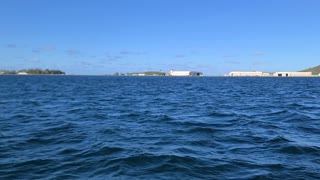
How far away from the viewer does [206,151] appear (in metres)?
13.4

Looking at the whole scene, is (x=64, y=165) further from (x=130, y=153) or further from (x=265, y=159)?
(x=265, y=159)

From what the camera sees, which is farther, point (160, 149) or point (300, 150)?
point (160, 149)

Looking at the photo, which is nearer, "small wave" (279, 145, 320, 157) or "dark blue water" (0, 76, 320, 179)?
"dark blue water" (0, 76, 320, 179)

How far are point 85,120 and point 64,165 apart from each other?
1096 centimetres

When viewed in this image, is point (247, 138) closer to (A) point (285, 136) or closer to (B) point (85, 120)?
(A) point (285, 136)

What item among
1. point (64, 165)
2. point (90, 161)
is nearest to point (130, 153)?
point (90, 161)

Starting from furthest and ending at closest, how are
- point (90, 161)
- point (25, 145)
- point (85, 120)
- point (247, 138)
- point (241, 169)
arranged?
point (85, 120) → point (247, 138) → point (25, 145) → point (90, 161) → point (241, 169)

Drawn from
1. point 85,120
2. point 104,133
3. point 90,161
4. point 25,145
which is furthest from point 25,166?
point 85,120

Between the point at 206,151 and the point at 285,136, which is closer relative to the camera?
the point at 206,151

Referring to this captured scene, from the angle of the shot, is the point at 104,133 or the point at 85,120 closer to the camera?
the point at 104,133

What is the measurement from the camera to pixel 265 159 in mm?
12117

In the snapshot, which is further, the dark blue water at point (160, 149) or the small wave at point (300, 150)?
the small wave at point (300, 150)

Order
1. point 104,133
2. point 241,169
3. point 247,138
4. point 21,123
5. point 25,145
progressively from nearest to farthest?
1. point 241,169
2. point 25,145
3. point 247,138
4. point 104,133
5. point 21,123

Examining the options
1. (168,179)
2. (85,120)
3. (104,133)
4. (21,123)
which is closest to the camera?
(168,179)
